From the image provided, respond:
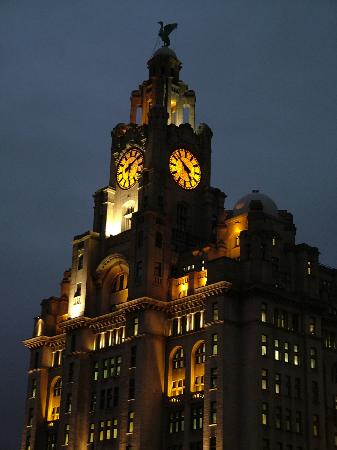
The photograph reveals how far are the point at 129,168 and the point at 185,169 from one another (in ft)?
30.3

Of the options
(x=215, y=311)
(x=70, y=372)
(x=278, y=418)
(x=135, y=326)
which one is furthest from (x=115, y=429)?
(x=278, y=418)

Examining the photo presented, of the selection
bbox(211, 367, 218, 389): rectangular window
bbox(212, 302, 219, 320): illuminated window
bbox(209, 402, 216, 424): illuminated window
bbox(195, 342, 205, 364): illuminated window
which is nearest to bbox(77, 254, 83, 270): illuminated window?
bbox(195, 342, 205, 364): illuminated window

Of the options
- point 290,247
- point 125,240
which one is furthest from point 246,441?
point 125,240

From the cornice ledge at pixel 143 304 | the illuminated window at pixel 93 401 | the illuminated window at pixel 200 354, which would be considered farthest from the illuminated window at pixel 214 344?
the illuminated window at pixel 93 401

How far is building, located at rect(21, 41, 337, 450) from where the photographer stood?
350 feet

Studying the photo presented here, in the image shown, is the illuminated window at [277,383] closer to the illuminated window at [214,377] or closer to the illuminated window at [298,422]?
the illuminated window at [298,422]

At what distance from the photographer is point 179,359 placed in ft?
376

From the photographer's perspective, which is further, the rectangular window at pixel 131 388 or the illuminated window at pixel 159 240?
the illuminated window at pixel 159 240

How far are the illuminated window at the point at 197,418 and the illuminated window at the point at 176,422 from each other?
2.05 meters

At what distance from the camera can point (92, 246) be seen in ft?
433

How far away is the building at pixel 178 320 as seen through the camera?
10662 cm

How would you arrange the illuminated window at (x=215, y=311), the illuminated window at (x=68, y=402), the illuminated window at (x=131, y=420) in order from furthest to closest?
the illuminated window at (x=68, y=402) < the illuminated window at (x=131, y=420) < the illuminated window at (x=215, y=311)

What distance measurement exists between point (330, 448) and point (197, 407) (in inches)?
729

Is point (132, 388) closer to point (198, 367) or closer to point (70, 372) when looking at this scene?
point (198, 367)
